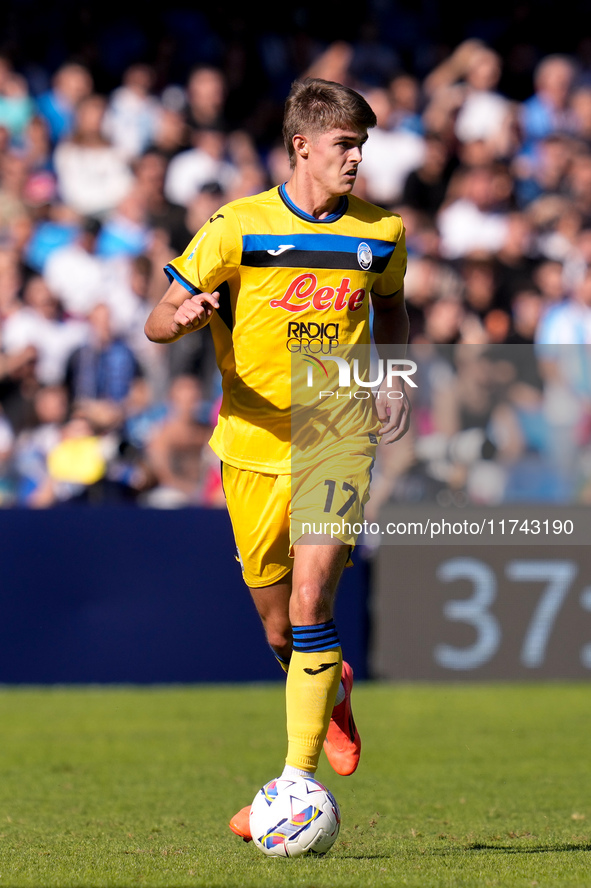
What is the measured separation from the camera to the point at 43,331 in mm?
12180

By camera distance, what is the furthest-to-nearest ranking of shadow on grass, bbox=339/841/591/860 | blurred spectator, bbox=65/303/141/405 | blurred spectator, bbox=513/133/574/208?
blurred spectator, bbox=513/133/574/208, blurred spectator, bbox=65/303/141/405, shadow on grass, bbox=339/841/591/860

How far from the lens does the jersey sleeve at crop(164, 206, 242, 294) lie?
15.9ft

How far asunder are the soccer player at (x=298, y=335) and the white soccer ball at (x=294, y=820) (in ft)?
0.36

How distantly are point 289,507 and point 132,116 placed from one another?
33.0 feet

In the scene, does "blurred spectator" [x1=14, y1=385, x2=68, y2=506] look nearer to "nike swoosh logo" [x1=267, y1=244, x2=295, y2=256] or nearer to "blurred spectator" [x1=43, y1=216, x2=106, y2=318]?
"blurred spectator" [x1=43, y1=216, x2=106, y2=318]

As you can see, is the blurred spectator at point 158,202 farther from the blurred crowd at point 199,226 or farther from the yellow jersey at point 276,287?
the yellow jersey at point 276,287

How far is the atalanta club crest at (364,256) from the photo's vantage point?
4984 mm

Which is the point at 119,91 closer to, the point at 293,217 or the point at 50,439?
the point at 50,439

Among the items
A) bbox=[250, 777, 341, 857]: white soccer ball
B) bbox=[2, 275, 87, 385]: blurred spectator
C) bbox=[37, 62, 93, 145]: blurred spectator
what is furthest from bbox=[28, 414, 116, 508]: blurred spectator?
bbox=[250, 777, 341, 857]: white soccer ball

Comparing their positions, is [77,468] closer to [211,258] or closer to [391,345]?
[391,345]

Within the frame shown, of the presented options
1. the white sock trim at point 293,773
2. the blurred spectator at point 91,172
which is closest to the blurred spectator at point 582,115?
the blurred spectator at point 91,172

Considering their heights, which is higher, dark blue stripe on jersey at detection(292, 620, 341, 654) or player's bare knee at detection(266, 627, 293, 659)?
dark blue stripe on jersey at detection(292, 620, 341, 654)

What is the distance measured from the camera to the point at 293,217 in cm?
496

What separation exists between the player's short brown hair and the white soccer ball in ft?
7.64
